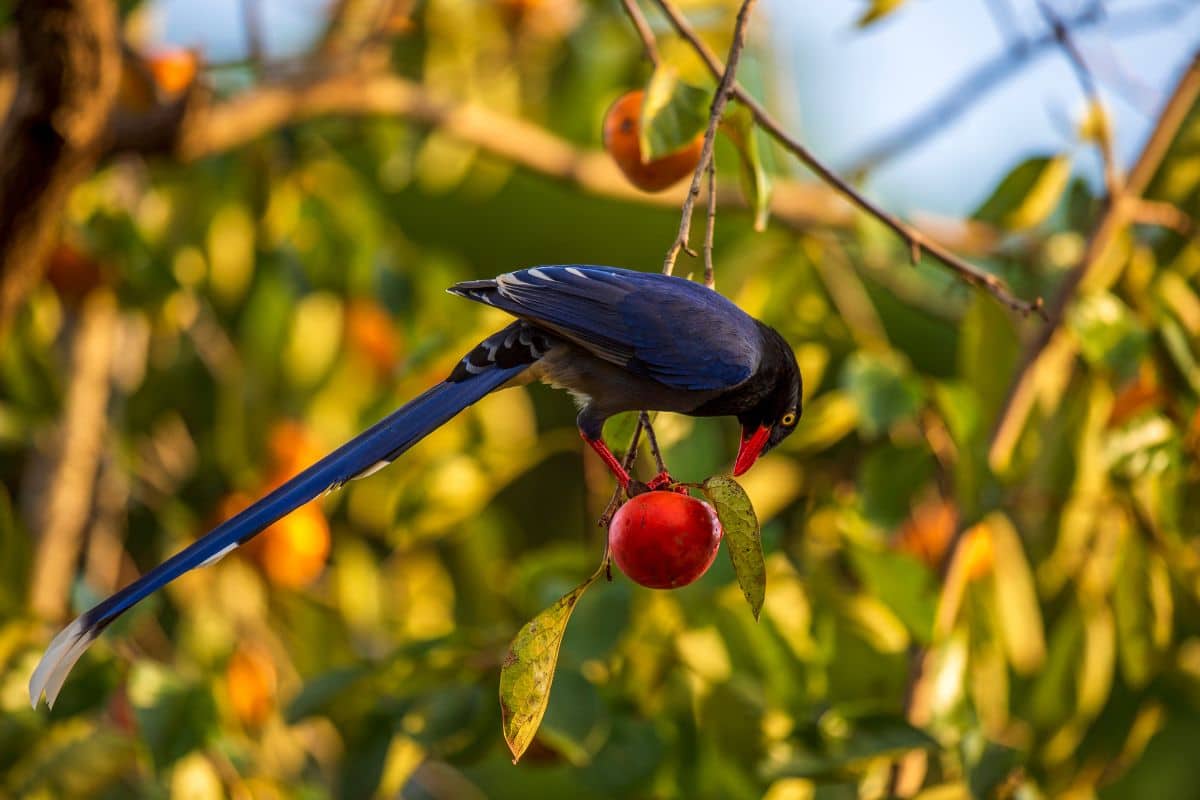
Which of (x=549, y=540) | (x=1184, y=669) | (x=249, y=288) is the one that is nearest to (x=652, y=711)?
(x=1184, y=669)

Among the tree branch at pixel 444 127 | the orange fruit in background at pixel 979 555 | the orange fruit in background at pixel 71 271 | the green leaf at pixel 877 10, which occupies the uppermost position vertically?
the green leaf at pixel 877 10

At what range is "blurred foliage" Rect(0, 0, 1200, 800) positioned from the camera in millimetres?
2096

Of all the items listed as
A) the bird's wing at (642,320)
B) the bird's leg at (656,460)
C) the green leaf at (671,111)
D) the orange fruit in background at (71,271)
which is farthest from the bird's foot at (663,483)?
the orange fruit in background at (71,271)

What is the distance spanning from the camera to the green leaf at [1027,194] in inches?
97.7

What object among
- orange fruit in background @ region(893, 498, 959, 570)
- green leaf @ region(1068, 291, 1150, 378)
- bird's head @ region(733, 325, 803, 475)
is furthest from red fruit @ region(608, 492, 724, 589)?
orange fruit in background @ region(893, 498, 959, 570)

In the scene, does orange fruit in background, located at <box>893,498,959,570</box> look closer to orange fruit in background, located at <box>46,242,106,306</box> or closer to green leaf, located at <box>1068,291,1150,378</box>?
green leaf, located at <box>1068,291,1150,378</box>

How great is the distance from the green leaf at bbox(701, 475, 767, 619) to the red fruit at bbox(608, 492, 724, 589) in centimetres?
15

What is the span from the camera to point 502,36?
3803 mm

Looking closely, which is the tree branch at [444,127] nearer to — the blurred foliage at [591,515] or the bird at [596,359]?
the blurred foliage at [591,515]

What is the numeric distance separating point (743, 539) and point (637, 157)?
2.33 feet

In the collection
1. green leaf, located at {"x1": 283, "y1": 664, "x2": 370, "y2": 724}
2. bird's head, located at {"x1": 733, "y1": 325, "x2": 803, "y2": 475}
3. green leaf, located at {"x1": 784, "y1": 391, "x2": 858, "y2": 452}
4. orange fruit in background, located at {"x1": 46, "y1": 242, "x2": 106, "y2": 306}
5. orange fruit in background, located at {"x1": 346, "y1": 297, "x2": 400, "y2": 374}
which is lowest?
orange fruit in background, located at {"x1": 346, "y1": 297, "x2": 400, "y2": 374}

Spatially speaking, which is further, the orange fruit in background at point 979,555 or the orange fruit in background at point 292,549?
the orange fruit in background at point 292,549

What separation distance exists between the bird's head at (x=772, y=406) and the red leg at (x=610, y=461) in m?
0.20

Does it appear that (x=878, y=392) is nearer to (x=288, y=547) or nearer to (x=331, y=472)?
(x=331, y=472)
